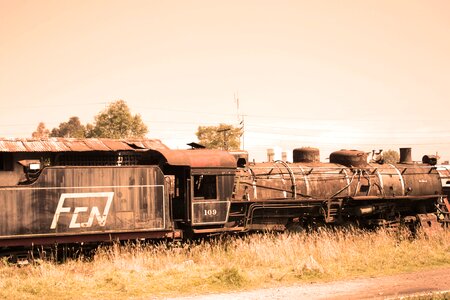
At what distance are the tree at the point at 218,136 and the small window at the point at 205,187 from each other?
47825 mm

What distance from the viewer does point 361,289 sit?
1077 centimetres

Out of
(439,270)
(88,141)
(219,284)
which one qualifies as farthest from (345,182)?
(88,141)

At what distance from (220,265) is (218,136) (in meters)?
51.2

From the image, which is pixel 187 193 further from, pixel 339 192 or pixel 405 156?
pixel 405 156

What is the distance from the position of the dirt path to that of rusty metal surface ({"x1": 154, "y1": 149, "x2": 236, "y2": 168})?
193 inches

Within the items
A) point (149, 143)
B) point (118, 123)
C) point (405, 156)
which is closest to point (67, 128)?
point (118, 123)

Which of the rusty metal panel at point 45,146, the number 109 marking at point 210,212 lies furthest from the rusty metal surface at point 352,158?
the rusty metal panel at point 45,146

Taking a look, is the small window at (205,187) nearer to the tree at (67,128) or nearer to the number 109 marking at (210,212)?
the number 109 marking at (210,212)

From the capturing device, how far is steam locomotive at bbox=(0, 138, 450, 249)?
13.0m

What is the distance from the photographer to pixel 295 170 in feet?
56.4

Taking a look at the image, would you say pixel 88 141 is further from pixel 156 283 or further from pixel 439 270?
pixel 439 270

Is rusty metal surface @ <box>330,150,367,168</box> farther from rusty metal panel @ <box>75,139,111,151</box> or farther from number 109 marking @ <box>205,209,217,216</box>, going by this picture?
rusty metal panel @ <box>75,139,111,151</box>

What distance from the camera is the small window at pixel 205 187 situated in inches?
594

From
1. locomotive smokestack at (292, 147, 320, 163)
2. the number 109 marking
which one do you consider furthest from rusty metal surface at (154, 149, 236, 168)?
locomotive smokestack at (292, 147, 320, 163)
